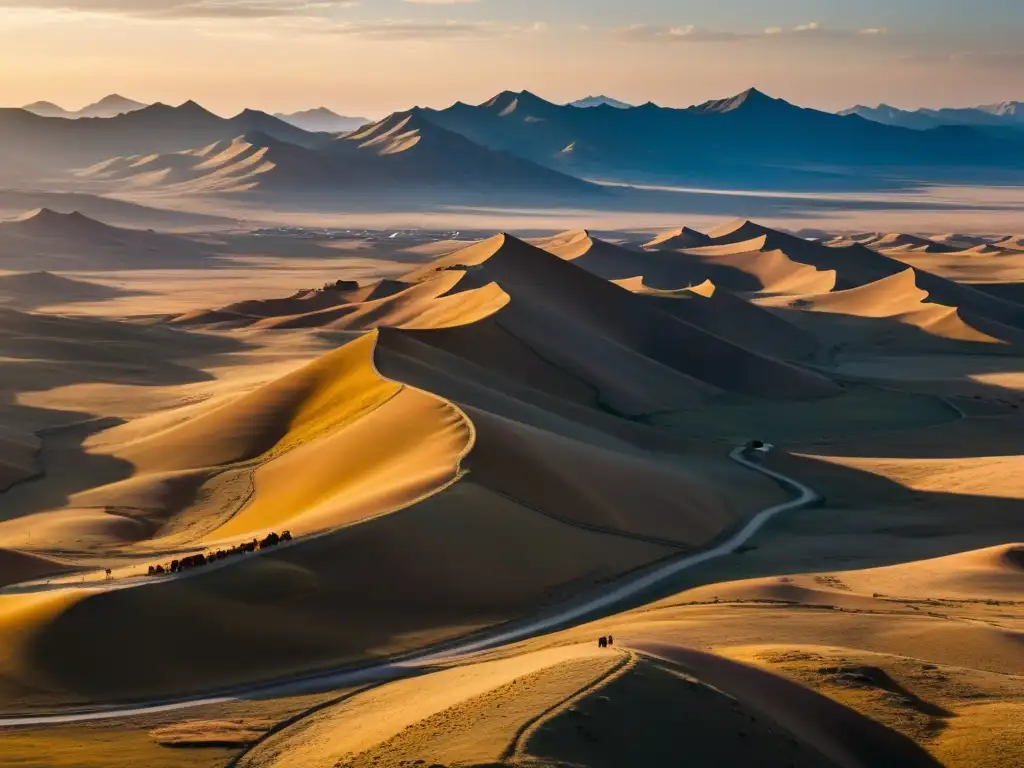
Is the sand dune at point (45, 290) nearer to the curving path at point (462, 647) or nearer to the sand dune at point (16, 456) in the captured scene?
the sand dune at point (16, 456)

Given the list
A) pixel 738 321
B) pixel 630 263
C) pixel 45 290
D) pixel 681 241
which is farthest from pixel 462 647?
pixel 681 241

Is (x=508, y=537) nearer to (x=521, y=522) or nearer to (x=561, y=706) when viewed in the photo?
(x=521, y=522)

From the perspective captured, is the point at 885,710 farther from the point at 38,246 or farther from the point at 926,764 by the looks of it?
the point at 38,246

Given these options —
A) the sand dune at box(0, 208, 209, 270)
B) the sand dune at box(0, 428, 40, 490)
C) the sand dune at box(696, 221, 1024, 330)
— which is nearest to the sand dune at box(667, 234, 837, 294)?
the sand dune at box(696, 221, 1024, 330)

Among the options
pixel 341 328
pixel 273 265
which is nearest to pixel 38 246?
pixel 273 265

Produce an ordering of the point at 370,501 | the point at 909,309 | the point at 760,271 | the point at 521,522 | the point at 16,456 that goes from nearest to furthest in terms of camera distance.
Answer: the point at 370,501 < the point at 521,522 < the point at 16,456 < the point at 909,309 < the point at 760,271

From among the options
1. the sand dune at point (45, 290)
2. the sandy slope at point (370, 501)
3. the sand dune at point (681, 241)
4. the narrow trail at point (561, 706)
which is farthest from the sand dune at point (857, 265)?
the narrow trail at point (561, 706)

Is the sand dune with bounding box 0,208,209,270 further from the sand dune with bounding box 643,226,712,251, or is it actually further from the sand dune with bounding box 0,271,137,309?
the sand dune with bounding box 643,226,712,251

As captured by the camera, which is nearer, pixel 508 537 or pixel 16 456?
pixel 508 537

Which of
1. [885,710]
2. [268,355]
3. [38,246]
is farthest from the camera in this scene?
[38,246]
